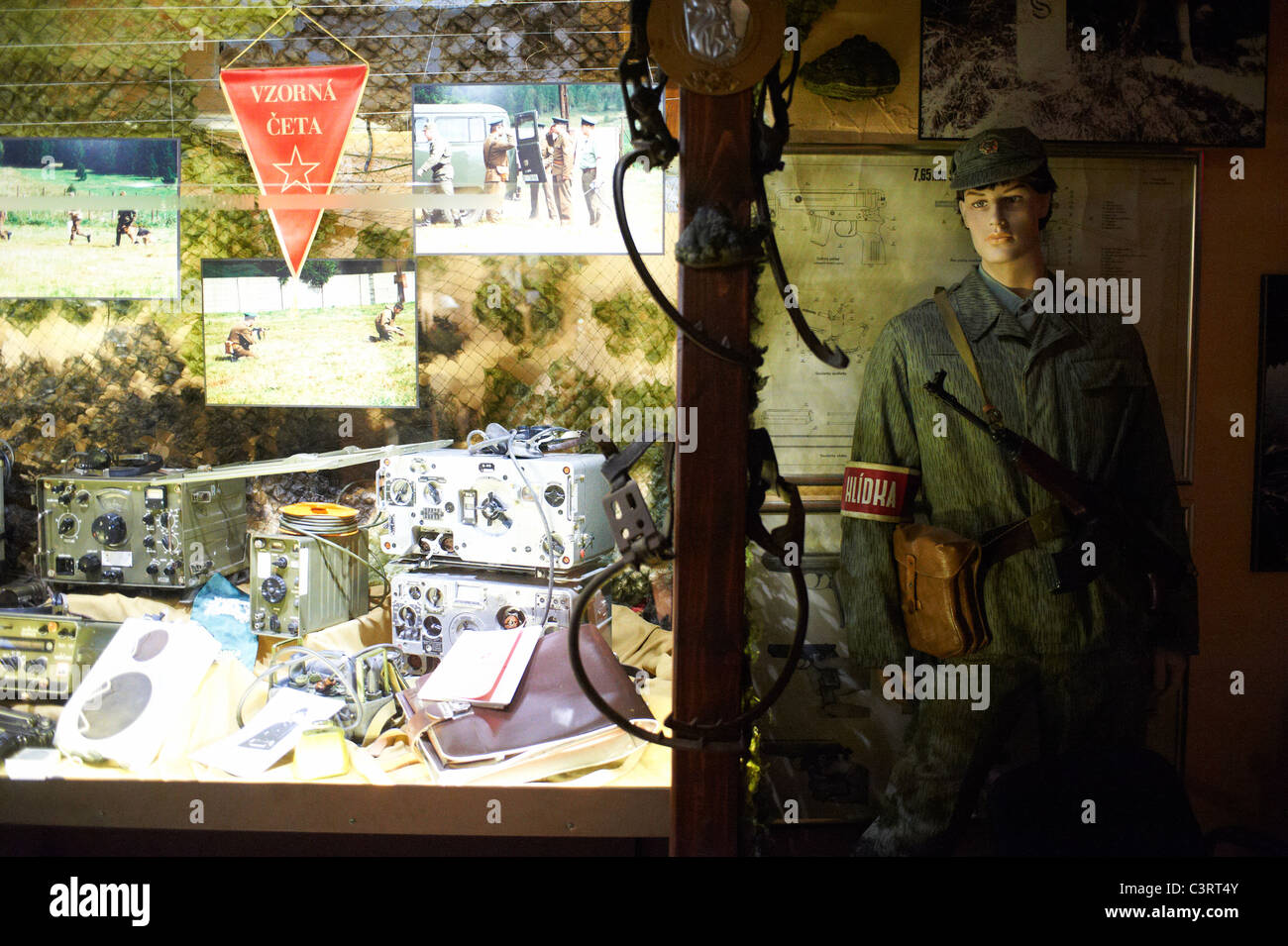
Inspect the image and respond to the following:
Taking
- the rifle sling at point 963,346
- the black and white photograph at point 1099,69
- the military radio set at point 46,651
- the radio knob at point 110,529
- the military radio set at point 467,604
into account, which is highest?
the black and white photograph at point 1099,69

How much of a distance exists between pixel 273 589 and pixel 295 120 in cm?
157

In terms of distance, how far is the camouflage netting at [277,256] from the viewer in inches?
98.4

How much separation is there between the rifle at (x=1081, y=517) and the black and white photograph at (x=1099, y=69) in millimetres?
1023

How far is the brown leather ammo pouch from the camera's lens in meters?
2.17

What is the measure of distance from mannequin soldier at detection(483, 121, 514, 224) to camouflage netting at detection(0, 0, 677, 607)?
0.19 meters

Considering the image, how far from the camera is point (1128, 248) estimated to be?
2.61 m

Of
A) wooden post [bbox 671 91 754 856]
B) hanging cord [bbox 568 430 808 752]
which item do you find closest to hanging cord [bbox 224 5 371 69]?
wooden post [bbox 671 91 754 856]

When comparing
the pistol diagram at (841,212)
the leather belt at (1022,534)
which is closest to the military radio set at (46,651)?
the pistol diagram at (841,212)

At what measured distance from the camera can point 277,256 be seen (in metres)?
2.57

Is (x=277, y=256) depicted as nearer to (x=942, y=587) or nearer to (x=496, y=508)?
(x=496, y=508)

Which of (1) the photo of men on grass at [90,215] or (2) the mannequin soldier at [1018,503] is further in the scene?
(1) the photo of men on grass at [90,215]

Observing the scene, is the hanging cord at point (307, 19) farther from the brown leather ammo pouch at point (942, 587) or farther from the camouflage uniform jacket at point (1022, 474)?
the brown leather ammo pouch at point (942, 587)
